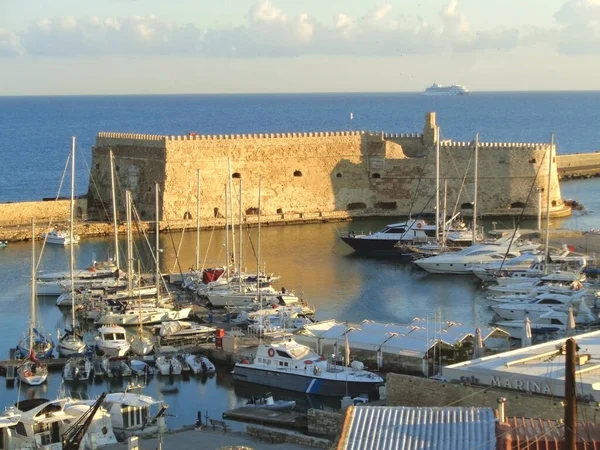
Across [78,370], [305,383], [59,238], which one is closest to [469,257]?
[59,238]

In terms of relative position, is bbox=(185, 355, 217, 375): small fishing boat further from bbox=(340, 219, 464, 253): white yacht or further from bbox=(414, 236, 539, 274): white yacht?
bbox=(340, 219, 464, 253): white yacht

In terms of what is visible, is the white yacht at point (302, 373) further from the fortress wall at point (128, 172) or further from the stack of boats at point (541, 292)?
the fortress wall at point (128, 172)

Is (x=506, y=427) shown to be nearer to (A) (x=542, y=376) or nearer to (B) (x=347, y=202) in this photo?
(A) (x=542, y=376)

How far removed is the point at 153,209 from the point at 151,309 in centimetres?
1553

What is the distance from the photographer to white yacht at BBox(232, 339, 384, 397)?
74.1 feet

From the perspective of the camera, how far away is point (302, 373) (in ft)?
76.0

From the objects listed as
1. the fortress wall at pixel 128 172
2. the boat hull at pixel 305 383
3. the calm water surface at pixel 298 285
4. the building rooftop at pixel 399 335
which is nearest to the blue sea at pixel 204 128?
the fortress wall at pixel 128 172

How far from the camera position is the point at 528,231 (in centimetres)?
4175

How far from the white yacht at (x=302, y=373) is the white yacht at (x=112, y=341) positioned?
2.91 meters

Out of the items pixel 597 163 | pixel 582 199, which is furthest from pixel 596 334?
pixel 597 163

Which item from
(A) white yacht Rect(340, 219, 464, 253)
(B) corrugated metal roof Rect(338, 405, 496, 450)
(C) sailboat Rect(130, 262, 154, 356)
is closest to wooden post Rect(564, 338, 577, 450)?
(B) corrugated metal roof Rect(338, 405, 496, 450)

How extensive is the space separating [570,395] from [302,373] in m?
13.0

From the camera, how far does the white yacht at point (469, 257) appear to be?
36.7 metres

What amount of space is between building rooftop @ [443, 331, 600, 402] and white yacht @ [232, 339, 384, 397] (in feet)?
14.9
